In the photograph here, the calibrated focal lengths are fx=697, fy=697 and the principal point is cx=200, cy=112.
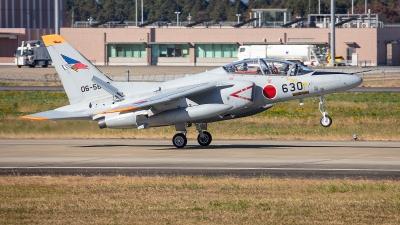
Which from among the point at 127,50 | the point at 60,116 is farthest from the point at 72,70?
the point at 127,50

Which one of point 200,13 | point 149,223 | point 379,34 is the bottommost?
point 149,223

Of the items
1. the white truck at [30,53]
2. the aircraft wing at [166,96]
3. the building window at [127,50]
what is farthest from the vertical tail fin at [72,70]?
the building window at [127,50]

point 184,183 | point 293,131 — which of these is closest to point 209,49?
point 293,131

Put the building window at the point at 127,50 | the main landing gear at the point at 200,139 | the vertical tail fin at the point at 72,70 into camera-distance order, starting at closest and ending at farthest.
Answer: the vertical tail fin at the point at 72,70
the main landing gear at the point at 200,139
the building window at the point at 127,50

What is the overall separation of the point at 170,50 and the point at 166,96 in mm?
78128

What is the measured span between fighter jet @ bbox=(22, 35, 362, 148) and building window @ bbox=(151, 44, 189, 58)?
248 ft

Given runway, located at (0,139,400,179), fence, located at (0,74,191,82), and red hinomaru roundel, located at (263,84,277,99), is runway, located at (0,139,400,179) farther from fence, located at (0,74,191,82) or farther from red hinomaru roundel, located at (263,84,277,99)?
fence, located at (0,74,191,82)

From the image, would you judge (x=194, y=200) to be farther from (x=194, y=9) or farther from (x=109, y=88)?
(x=194, y=9)

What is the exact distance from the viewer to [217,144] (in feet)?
84.5

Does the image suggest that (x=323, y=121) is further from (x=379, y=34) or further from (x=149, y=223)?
(x=379, y=34)

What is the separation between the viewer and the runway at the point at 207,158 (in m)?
18.7

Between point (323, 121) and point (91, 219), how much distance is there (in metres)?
13.2

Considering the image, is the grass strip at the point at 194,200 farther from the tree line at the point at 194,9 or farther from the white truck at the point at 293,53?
the tree line at the point at 194,9

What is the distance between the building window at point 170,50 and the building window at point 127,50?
5.30 feet
